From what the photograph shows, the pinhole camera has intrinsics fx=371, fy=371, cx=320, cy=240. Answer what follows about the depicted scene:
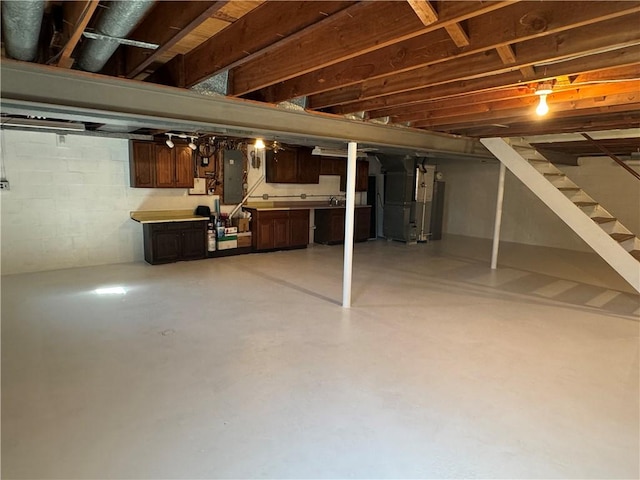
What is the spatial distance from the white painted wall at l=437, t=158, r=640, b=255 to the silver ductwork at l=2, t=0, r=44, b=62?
904 cm

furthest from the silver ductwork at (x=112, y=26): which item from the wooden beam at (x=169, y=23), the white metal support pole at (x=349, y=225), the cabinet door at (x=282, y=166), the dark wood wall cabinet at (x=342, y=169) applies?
the dark wood wall cabinet at (x=342, y=169)

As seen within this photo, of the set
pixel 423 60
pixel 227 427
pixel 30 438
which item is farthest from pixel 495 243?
pixel 30 438

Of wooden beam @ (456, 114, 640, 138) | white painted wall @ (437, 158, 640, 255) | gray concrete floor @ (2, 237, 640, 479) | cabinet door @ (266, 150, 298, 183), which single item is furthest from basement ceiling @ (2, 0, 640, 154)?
white painted wall @ (437, 158, 640, 255)

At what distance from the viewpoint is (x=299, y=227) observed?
7691 millimetres

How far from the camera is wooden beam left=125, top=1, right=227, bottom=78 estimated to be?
5.57 ft

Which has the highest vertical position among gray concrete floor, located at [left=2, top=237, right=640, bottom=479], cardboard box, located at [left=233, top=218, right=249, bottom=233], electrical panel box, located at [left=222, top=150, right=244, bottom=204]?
electrical panel box, located at [left=222, top=150, right=244, bottom=204]

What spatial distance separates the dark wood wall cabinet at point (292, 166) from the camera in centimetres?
761

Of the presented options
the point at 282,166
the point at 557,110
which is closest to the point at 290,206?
the point at 282,166

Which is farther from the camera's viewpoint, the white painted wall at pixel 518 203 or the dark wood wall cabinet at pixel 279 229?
the white painted wall at pixel 518 203

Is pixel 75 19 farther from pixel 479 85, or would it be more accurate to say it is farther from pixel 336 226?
pixel 336 226

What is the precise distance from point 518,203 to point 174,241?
8001 millimetres

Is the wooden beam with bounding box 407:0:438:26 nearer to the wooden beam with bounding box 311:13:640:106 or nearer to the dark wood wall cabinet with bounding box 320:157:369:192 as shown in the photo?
the wooden beam with bounding box 311:13:640:106

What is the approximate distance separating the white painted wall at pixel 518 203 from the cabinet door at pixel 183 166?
266 inches

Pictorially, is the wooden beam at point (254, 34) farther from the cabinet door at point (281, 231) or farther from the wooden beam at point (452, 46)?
the cabinet door at point (281, 231)
